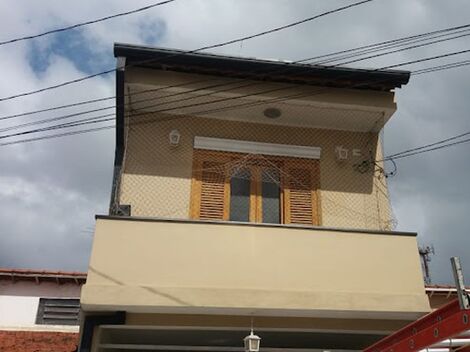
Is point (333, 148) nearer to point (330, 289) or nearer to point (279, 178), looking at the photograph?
point (279, 178)

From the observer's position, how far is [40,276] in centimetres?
1266

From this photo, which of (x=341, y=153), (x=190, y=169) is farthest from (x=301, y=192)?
(x=190, y=169)

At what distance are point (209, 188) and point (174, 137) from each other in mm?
1141

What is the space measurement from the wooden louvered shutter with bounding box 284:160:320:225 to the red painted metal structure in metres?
4.37

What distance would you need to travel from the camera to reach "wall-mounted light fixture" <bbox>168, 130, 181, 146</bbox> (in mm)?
9719

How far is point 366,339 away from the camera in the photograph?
8.80 metres

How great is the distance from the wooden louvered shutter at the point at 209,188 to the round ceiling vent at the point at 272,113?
1.24 meters

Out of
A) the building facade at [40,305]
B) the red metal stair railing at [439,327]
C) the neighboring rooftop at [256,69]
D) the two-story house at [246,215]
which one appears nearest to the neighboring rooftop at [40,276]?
the building facade at [40,305]

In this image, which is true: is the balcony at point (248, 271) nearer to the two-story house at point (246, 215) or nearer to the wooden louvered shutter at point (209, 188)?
the two-story house at point (246, 215)

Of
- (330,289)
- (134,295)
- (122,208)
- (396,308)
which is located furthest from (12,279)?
(396,308)

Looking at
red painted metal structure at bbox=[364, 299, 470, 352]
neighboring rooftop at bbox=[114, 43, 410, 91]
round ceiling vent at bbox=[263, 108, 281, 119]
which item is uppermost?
neighboring rooftop at bbox=[114, 43, 410, 91]

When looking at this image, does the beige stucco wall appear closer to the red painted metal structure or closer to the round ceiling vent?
the round ceiling vent

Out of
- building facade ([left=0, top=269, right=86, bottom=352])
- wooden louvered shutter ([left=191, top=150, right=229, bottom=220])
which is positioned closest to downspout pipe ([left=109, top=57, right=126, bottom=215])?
wooden louvered shutter ([left=191, top=150, right=229, bottom=220])

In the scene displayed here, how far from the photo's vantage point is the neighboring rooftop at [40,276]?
12586 millimetres
